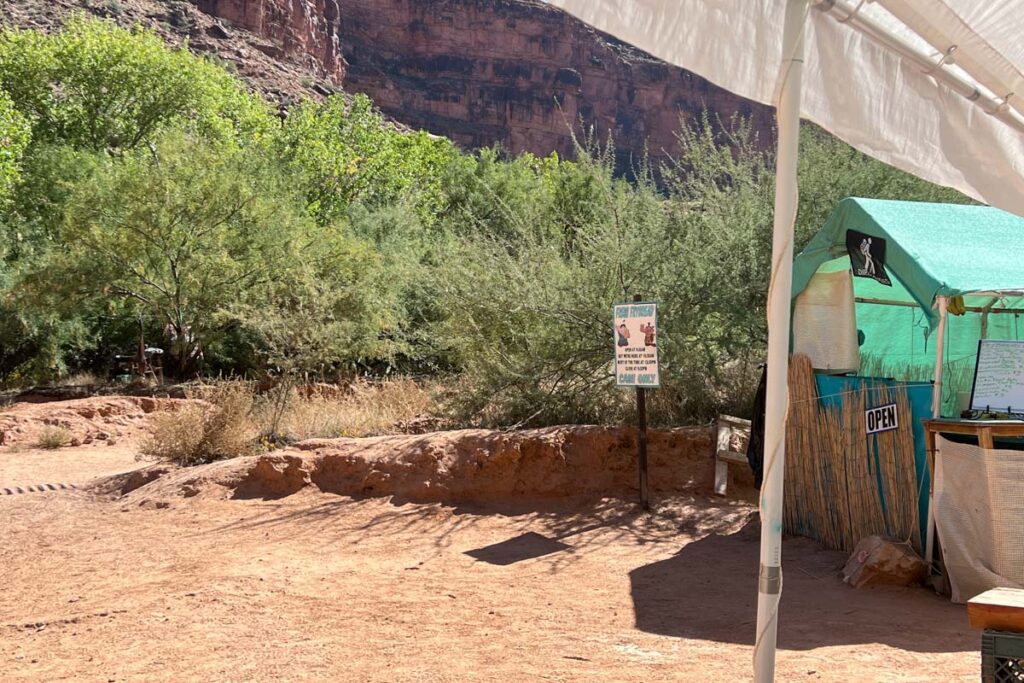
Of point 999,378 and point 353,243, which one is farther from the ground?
point 353,243

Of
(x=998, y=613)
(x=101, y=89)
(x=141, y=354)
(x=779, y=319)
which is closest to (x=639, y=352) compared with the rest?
(x=998, y=613)

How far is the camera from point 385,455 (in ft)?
32.6

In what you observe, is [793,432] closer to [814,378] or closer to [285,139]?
[814,378]

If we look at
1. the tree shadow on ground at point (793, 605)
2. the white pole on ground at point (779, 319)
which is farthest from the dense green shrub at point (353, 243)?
the white pole on ground at point (779, 319)

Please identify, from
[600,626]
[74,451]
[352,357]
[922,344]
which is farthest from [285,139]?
[600,626]

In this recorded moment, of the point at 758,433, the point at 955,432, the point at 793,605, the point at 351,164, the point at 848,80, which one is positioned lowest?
Result: the point at 793,605

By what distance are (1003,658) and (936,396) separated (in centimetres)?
379

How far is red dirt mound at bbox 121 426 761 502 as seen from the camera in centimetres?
959

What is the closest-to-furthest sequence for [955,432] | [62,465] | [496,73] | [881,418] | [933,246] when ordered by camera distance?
[955,432] → [933,246] → [881,418] → [62,465] → [496,73]

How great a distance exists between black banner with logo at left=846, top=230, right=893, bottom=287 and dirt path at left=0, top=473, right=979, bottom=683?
2.21 meters

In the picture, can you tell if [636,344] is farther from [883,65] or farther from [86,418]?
[86,418]

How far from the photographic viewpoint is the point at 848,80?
2.60 meters

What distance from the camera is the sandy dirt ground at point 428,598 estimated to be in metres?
5.05

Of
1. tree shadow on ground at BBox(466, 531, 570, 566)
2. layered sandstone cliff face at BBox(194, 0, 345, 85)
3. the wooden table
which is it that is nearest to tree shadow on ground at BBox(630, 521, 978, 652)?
the wooden table
